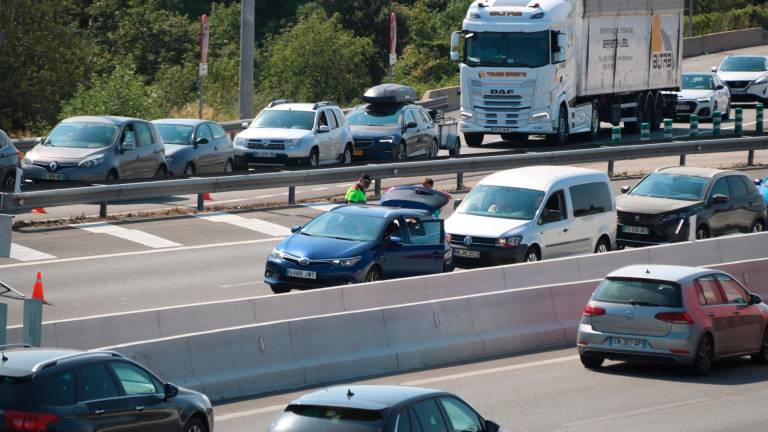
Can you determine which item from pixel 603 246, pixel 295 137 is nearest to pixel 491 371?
pixel 603 246

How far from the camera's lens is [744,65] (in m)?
55.4

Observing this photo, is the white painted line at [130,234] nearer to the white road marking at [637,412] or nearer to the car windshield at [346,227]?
Result: the car windshield at [346,227]

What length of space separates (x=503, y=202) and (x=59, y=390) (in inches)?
578

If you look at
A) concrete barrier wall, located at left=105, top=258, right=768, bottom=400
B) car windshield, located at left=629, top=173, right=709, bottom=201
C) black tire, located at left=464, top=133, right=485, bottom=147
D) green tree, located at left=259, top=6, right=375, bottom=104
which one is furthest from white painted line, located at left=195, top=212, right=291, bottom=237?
green tree, located at left=259, top=6, right=375, bottom=104

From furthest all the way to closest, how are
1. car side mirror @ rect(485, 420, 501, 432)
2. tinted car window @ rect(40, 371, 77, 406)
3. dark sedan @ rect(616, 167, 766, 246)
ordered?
dark sedan @ rect(616, 167, 766, 246)
car side mirror @ rect(485, 420, 501, 432)
tinted car window @ rect(40, 371, 77, 406)

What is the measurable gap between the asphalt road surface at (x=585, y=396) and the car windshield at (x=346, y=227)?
363 cm

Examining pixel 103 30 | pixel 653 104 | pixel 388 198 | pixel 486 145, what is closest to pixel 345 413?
pixel 388 198

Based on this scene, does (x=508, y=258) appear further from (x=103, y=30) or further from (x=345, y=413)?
(x=103, y=30)

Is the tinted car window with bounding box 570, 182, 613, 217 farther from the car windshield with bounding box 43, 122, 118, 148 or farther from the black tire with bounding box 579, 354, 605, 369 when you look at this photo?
the car windshield with bounding box 43, 122, 118, 148

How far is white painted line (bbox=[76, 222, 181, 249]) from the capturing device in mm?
25578

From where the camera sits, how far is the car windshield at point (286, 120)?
114 feet

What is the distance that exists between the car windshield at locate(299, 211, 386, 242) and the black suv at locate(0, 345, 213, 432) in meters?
9.13

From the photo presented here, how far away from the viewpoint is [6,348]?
1111 cm

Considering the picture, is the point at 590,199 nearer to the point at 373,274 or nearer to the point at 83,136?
the point at 373,274
